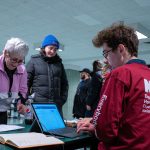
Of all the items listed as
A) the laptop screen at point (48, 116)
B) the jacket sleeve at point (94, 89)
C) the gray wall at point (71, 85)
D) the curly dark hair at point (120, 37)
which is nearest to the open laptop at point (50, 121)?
the laptop screen at point (48, 116)

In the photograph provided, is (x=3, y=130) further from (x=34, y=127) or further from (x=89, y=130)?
(x=89, y=130)

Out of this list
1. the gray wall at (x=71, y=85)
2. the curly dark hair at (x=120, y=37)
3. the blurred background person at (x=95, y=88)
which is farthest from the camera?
the gray wall at (x=71, y=85)

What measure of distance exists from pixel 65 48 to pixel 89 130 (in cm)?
684

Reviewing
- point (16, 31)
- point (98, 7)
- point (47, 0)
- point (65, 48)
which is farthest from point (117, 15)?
point (65, 48)

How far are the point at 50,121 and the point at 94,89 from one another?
1.69 metres

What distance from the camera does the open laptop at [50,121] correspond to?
1355mm

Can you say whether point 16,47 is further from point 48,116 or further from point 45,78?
point 45,78

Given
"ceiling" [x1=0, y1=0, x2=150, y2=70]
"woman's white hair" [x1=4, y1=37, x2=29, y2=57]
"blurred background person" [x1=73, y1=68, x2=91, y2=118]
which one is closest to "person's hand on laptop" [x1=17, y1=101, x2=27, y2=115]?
"woman's white hair" [x1=4, y1=37, x2=29, y2=57]

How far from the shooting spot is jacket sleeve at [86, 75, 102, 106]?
307 centimetres

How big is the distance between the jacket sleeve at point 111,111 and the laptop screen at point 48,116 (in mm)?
404

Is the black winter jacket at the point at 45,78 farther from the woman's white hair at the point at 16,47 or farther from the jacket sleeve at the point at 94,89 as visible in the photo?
the woman's white hair at the point at 16,47

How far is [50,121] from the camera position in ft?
4.97

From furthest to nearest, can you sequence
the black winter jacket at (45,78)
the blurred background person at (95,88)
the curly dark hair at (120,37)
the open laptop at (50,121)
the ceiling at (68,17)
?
1. the ceiling at (68,17)
2. the blurred background person at (95,88)
3. the black winter jacket at (45,78)
4. the open laptop at (50,121)
5. the curly dark hair at (120,37)

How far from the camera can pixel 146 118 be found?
1098 mm
